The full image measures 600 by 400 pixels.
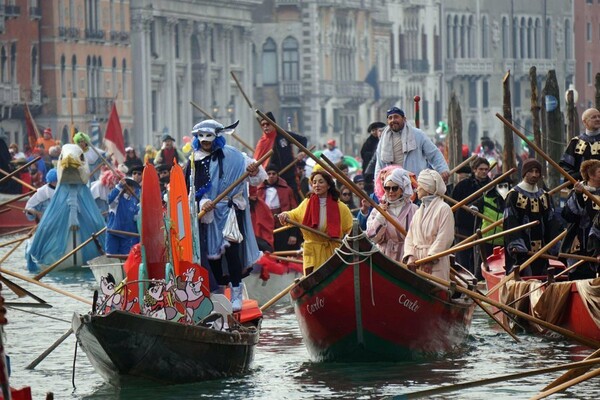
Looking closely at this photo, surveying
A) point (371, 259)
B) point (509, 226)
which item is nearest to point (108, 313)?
point (371, 259)

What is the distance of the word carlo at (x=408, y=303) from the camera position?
14.8 meters

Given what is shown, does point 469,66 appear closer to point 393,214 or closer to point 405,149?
point 405,149

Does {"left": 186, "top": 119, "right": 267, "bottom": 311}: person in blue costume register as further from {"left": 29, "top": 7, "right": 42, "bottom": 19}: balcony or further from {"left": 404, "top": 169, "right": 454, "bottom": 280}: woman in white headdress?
{"left": 29, "top": 7, "right": 42, "bottom": 19}: balcony

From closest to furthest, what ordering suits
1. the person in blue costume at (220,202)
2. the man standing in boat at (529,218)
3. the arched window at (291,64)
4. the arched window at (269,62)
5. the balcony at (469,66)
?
the person in blue costume at (220,202)
the man standing in boat at (529,218)
the arched window at (269,62)
the arched window at (291,64)
the balcony at (469,66)

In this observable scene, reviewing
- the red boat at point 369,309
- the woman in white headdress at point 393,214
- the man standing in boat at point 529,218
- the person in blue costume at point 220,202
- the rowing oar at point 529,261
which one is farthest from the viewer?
the man standing in boat at point 529,218

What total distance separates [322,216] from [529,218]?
1973mm

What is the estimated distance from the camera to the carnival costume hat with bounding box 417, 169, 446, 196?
15320mm

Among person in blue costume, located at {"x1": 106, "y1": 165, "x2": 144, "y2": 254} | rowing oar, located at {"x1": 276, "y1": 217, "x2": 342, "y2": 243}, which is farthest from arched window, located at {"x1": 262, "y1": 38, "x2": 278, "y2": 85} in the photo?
rowing oar, located at {"x1": 276, "y1": 217, "x2": 342, "y2": 243}

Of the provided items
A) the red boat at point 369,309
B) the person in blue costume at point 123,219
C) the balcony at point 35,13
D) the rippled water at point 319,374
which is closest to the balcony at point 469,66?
the balcony at point 35,13

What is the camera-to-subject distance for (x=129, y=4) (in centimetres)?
7125

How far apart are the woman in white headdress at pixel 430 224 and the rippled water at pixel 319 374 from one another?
2.53ft

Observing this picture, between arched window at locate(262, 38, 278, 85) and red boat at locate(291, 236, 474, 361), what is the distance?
7253 centimetres

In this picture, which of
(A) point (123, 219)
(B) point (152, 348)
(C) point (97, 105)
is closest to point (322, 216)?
(B) point (152, 348)

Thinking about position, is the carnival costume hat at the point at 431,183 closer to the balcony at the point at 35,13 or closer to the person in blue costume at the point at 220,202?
the person in blue costume at the point at 220,202
